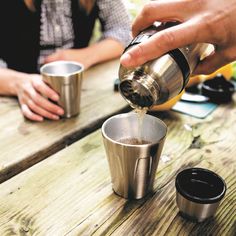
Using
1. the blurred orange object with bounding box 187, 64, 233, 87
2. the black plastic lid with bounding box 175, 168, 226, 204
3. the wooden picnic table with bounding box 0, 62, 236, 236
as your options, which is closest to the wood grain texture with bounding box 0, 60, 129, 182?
the wooden picnic table with bounding box 0, 62, 236, 236

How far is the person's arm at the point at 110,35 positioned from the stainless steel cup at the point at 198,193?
0.93 metres

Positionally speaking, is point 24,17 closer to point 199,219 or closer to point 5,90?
point 5,90

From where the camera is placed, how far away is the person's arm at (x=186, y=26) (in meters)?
0.69

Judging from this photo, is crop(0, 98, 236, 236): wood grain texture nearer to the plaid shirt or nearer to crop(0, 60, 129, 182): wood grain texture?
crop(0, 60, 129, 182): wood grain texture

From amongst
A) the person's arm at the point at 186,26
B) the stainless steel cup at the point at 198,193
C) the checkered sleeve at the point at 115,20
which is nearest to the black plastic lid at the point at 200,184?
the stainless steel cup at the point at 198,193

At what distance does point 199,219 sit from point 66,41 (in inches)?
51.8

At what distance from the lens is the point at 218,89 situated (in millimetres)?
1343

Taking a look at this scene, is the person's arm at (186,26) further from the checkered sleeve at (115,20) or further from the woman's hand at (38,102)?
the checkered sleeve at (115,20)

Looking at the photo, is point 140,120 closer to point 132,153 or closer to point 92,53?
point 132,153

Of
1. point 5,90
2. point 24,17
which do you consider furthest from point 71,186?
point 24,17

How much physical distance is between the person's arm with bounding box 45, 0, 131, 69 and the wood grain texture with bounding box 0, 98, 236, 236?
660mm

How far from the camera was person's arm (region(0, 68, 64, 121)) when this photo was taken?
A: 1.18 meters

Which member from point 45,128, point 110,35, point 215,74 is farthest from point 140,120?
point 110,35

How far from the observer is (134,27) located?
0.87 metres
